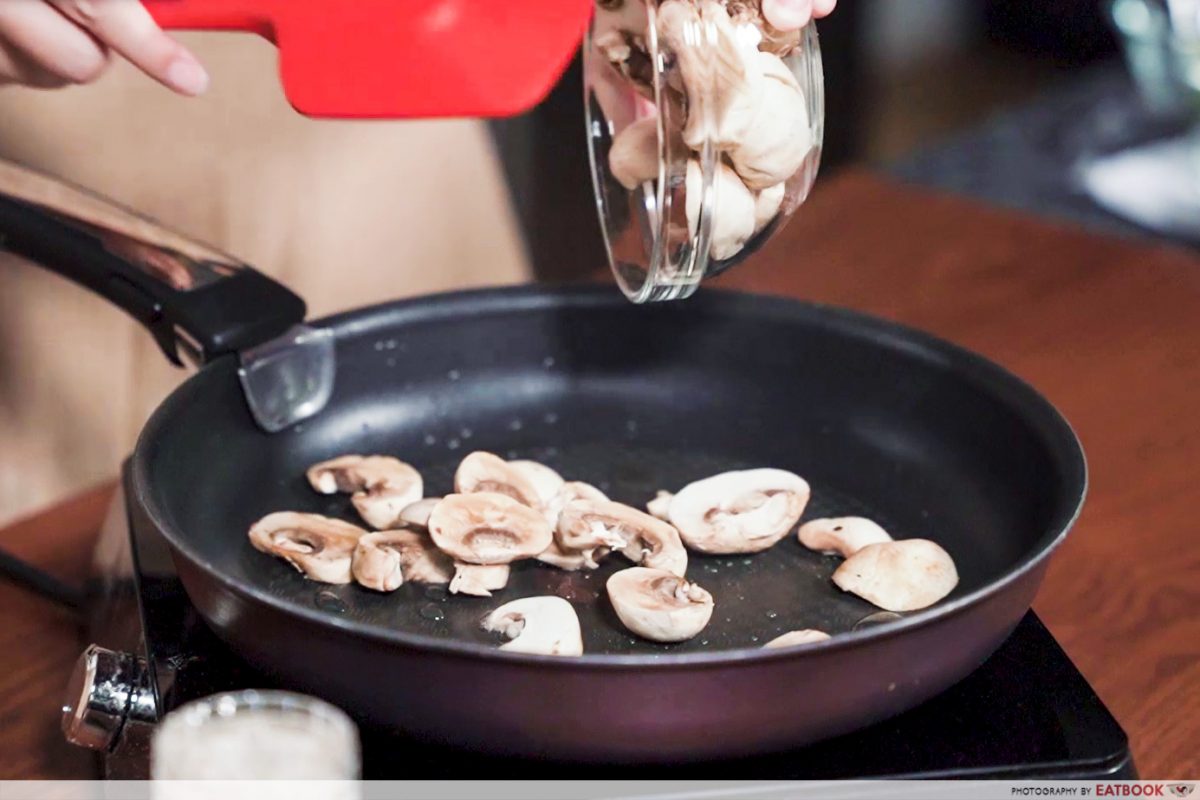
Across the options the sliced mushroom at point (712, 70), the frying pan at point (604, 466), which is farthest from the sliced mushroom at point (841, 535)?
the sliced mushroom at point (712, 70)

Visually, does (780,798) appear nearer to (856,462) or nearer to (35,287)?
(856,462)

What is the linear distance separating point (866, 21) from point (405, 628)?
7.29ft

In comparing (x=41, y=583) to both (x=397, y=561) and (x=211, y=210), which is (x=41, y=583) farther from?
(x=211, y=210)

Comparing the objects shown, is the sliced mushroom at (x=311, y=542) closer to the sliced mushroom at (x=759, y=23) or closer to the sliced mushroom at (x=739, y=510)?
the sliced mushroom at (x=739, y=510)

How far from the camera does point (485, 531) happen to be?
0.67 meters

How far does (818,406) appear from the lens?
2.81 feet

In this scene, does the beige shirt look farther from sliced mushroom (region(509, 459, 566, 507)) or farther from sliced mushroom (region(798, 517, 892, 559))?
sliced mushroom (region(798, 517, 892, 559))

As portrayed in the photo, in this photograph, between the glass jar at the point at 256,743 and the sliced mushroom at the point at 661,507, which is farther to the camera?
the sliced mushroom at the point at 661,507

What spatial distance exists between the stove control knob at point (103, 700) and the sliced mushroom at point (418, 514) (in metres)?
0.19

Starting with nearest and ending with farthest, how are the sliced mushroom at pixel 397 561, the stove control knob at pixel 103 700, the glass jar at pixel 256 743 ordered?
1. the glass jar at pixel 256 743
2. the stove control knob at pixel 103 700
3. the sliced mushroom at pixel 397 561

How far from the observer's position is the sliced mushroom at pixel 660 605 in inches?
24.4

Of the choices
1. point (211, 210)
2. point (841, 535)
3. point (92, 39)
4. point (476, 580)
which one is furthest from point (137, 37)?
point (211, 210)

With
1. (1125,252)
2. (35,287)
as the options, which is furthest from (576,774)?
(1125,252)

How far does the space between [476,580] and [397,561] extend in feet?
0.13
